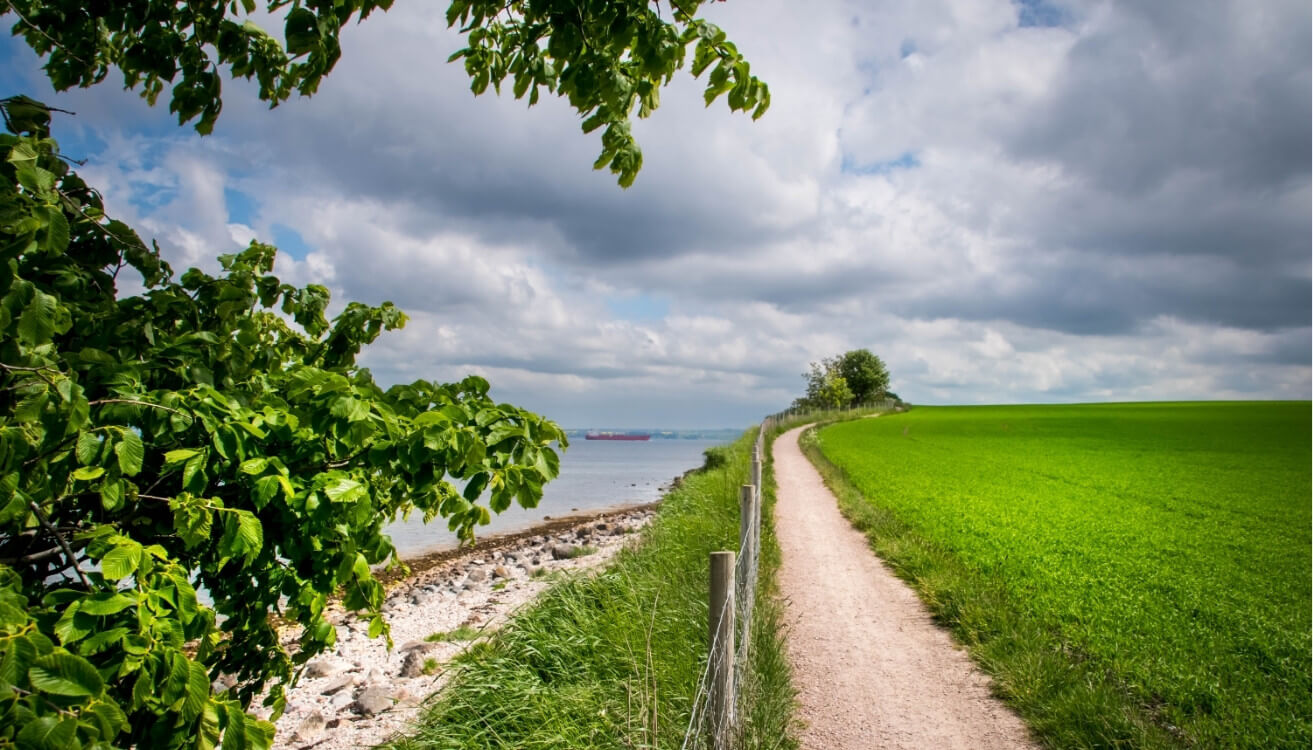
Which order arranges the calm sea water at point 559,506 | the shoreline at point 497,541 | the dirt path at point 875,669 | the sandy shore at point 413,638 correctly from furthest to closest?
the calm sea water at point 559,506, the shoreline at point 497,541, the sandy shore at point 413,638, the dirt path at point 875,669

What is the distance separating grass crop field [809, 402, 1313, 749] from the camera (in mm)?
5352

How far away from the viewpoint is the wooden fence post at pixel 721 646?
3590mm

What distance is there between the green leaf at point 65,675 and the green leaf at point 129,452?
Answer: 53 centimetres

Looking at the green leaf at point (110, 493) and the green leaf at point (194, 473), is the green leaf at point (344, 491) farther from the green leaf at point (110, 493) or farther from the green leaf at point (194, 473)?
the green leaf at point (110, 493)

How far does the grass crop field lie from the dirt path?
27 cm

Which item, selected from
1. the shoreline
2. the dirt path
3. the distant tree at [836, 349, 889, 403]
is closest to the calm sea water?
the shoreline

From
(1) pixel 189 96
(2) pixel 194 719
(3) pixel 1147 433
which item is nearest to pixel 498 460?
(2) pixel 194 719

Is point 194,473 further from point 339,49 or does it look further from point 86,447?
point 339,49

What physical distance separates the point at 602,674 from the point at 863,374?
94.9 metres

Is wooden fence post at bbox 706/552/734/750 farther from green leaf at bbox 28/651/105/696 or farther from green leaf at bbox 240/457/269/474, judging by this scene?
green leaf at bbox 28/651/105/696

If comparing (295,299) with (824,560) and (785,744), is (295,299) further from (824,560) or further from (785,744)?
(824,560)

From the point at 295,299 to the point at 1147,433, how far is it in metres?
51.3

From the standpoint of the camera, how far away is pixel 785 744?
481 centimetres

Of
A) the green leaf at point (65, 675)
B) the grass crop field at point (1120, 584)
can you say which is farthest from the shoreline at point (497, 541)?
the green leaf at point (65, 675)
